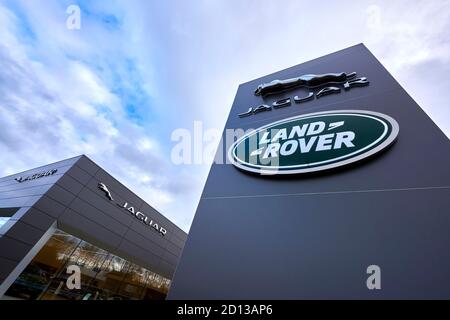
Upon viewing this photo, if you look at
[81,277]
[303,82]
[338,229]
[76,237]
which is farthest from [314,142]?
[81,277]

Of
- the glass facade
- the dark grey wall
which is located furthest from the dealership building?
the dark grey wall

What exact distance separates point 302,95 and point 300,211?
9.78 ft

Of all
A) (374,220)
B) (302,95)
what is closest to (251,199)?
(374,220)

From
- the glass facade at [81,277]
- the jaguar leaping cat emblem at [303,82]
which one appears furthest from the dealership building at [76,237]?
the jaguar leaping cat emblem at [303,82]

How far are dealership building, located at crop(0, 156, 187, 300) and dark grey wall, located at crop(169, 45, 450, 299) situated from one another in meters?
10.5

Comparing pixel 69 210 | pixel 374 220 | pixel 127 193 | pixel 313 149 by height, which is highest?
pixel 127 193

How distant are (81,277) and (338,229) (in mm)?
14812

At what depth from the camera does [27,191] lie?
11555 mm

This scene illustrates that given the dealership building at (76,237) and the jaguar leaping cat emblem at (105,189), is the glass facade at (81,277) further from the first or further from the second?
the jaguar leaping cat emblem at (105,189)

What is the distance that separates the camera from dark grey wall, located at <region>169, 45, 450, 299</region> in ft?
6.84

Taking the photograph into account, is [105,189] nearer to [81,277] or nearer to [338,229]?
[81,277]

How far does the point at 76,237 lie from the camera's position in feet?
38.0

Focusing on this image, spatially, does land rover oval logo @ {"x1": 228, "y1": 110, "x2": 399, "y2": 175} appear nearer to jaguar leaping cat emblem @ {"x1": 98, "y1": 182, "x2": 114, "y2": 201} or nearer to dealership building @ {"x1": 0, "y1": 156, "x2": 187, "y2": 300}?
dealership building @ {"x1": 0, "y1": 156, "x2": 187, "y2": 300}

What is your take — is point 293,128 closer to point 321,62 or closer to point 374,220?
point 374,220
